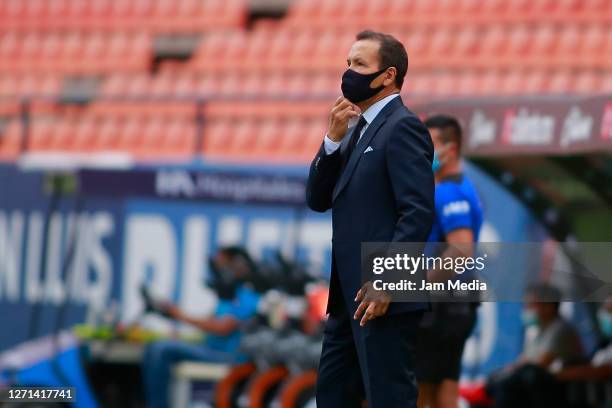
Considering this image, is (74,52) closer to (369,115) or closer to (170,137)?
(170,137)

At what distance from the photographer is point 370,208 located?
4.81m

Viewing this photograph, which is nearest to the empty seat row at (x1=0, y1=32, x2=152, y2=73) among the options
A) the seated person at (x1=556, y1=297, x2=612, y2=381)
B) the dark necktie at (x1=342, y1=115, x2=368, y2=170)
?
the seated person at (x1=556, y1=297, x2=612, y2=381)

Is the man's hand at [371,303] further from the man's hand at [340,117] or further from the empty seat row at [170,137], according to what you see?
the empty seat row at [170,137]

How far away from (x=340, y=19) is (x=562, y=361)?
849 cm

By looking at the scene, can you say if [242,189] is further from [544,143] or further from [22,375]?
[544,143]

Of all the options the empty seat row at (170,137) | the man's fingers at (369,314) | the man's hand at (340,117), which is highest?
the man's hand at (340,117)

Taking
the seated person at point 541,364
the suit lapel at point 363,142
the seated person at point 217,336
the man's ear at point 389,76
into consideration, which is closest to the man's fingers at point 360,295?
the suit lapel at point 363,142

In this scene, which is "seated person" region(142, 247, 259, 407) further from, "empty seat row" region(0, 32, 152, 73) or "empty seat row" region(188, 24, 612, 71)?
"empty seat row" region(0, 32, 152, 73)

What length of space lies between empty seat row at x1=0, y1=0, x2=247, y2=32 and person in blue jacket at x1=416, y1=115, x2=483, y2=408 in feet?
36.7

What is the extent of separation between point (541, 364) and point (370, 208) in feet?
13.2

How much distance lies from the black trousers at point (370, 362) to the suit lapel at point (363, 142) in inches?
17.1

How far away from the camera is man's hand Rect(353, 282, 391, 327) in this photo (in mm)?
4605

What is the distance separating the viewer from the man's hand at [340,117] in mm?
4855

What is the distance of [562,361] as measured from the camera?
8.54 metres
